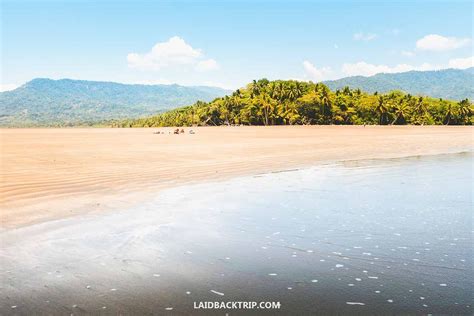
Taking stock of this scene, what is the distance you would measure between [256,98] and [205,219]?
109 m

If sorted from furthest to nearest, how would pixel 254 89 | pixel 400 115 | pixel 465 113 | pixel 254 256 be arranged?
pixel 254 89 < pixel 465 113 < pixel 400 115 < pixel 254 256

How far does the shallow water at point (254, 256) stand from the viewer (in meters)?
4.96

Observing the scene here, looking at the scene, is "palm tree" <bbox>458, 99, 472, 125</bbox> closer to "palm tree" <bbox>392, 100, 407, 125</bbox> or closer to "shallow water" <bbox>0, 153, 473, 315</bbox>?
"palm tree" <bbox>392, 100, 407, 125</bbox>

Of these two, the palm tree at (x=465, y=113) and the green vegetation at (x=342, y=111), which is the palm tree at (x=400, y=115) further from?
the palm tree at (x=465, y=113)

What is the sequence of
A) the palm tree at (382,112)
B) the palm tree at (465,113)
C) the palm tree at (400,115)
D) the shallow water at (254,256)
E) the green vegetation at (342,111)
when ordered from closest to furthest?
the shallow water at (254,256) → the palm tree at (400,115) → the palm tree at (382,112) → the green vegetation at (342,111) → the palm tree at (465,113)

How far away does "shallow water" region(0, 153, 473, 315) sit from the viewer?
496cm

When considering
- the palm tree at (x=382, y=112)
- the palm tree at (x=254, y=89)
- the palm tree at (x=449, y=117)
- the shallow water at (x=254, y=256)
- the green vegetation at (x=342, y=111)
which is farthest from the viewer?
the palm tree at (x=254, y=89)

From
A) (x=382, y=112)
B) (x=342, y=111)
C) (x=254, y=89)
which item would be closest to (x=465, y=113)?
(x=382, y=112)

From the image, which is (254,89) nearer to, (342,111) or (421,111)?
(342,111)

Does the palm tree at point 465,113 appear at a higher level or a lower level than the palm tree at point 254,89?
lower

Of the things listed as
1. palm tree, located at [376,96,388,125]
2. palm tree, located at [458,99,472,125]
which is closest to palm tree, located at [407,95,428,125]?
A: palm tree, located at [376,96,388,125]

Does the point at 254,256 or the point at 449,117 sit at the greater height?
the point at 449,117

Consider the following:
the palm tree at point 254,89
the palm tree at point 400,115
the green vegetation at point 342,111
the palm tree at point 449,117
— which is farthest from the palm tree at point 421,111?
the palm tree at point 254,89

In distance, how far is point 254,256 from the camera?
657 cm
